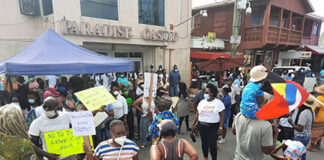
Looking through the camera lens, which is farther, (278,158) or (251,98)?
(251,98)

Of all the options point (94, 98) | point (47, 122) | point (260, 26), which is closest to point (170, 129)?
point (94, 98)

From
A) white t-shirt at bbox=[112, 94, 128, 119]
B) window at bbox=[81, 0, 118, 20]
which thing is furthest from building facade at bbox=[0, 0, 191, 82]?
white t-shirt at bbox=[112, 94, 128, 119]

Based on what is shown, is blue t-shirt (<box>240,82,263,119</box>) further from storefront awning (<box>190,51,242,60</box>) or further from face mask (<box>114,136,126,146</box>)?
storefront awning (<box>190,51,242,60</box>)

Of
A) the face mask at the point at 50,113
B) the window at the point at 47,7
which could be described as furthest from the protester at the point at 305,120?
the window at the point at 47,7

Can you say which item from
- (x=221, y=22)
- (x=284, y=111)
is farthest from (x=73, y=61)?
(x=221, y=22)

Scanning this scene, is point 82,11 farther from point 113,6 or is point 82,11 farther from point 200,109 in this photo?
point 200,109

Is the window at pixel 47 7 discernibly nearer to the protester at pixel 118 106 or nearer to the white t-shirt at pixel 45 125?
the protester at pixel 118 106

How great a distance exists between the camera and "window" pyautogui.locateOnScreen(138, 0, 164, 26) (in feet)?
32.0

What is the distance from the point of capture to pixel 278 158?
2.11 meters

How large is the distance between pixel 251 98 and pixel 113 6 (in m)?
8.24

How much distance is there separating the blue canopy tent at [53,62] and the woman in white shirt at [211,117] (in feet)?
7.33

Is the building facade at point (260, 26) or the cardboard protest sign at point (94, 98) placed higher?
the building facade at point (260, 26)

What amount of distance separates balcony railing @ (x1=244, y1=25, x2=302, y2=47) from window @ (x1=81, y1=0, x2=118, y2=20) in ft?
36.6

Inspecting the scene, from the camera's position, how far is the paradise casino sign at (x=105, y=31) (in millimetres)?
7094
